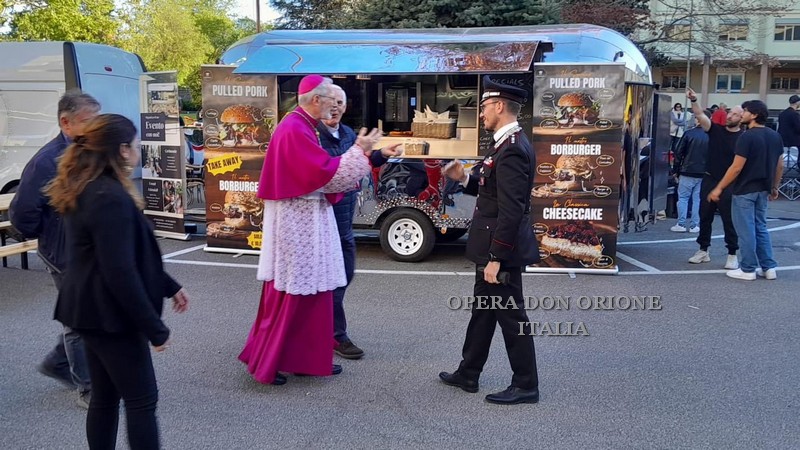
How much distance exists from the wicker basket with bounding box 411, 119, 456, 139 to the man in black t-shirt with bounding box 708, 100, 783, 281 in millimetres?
3591

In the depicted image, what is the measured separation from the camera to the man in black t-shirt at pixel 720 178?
8359 millimetres

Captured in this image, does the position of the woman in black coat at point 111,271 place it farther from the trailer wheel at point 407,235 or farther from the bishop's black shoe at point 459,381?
the trailer wheel at point 407,235

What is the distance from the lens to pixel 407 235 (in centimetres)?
888

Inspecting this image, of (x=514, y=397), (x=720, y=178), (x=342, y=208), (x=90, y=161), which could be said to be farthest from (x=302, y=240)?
(x=720, y=178)

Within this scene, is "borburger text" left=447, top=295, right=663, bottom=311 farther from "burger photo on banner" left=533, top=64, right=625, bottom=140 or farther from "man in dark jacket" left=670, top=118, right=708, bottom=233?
"man in dark jacket" left=670, top=118, right=708, bottom=233

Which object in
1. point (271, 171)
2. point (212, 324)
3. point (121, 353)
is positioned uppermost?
point (271, 171)

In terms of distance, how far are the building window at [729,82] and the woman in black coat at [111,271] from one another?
48.3m

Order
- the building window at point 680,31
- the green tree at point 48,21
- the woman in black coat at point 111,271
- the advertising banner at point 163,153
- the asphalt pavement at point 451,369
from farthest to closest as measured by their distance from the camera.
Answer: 1. the green tree at point 48,21
2. the building window at point 680,31
3. the advertising banner at point 163,153
4. the asphalt pavement at point 451,369
5. the woman in black coat at point 111,271

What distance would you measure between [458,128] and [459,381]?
19.2ft

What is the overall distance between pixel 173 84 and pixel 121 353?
7.61 meters

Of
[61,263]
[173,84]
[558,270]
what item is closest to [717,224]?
[558,270]

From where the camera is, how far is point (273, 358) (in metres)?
4.73

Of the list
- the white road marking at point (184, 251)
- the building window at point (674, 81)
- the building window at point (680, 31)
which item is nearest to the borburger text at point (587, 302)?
the white road marking at point (184, 251)

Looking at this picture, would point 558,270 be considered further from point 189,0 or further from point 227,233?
point 189,0
